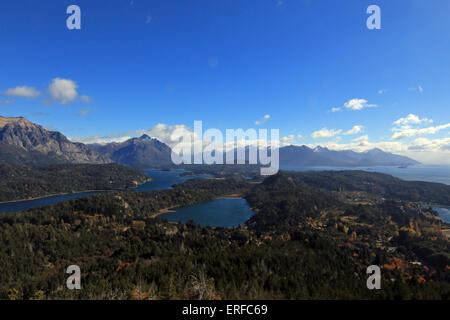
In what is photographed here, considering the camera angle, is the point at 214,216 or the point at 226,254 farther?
the point at 214,216

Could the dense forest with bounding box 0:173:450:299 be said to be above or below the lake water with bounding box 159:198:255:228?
above

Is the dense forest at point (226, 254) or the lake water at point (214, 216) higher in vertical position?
the dense forest at point (226, 254)

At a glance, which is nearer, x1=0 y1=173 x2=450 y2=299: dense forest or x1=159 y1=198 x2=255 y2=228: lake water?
x1=0 y1=173 x2=450 y2=299: dense forest

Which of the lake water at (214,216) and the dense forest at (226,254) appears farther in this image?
the lake water at (214,216)

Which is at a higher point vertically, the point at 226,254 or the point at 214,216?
the point at 226,254
